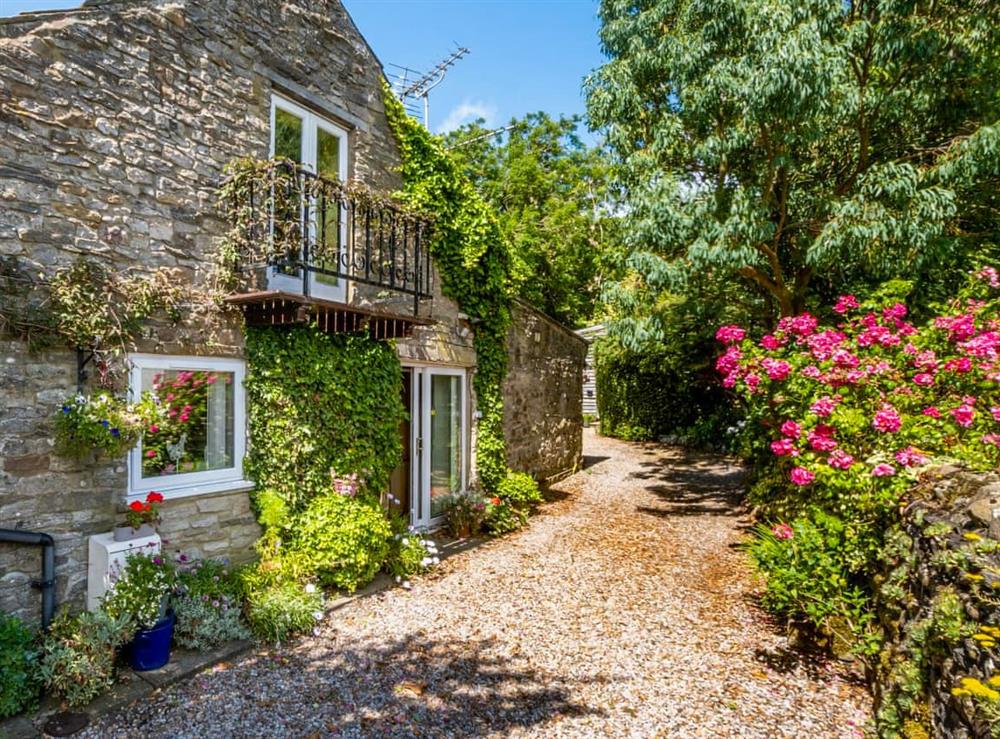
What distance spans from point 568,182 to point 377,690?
18.8 metres

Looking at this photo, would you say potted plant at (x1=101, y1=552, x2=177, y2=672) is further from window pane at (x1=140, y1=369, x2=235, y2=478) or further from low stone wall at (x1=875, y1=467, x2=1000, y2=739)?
low stone wall at (x1=875, y1=467, x2=1000, y2=739)

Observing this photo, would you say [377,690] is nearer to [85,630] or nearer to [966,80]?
[85,630]

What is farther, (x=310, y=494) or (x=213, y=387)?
(x=310, y=494)

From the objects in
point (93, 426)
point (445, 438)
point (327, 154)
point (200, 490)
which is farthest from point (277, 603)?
point (327, 154)

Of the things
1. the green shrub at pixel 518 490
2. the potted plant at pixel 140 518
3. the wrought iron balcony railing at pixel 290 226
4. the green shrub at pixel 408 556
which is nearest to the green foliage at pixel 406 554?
the green shrub at pixel 408 556

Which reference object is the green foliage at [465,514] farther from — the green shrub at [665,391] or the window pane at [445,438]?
the green shrub at [665,391]

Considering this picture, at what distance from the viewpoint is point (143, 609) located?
416 cm

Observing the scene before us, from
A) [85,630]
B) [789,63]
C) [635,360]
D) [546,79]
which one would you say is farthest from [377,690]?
[635,360]

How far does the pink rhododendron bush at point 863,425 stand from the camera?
427 cm

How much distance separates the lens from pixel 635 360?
17.5 metres

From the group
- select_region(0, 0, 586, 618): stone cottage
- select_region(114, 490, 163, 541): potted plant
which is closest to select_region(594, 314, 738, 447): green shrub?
select_region(0, 0, 586, 618): stone cottage

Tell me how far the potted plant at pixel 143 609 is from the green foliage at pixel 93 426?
92 centimetres

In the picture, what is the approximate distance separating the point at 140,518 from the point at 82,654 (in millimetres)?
1035

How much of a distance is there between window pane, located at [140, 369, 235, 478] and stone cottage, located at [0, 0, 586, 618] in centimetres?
2
